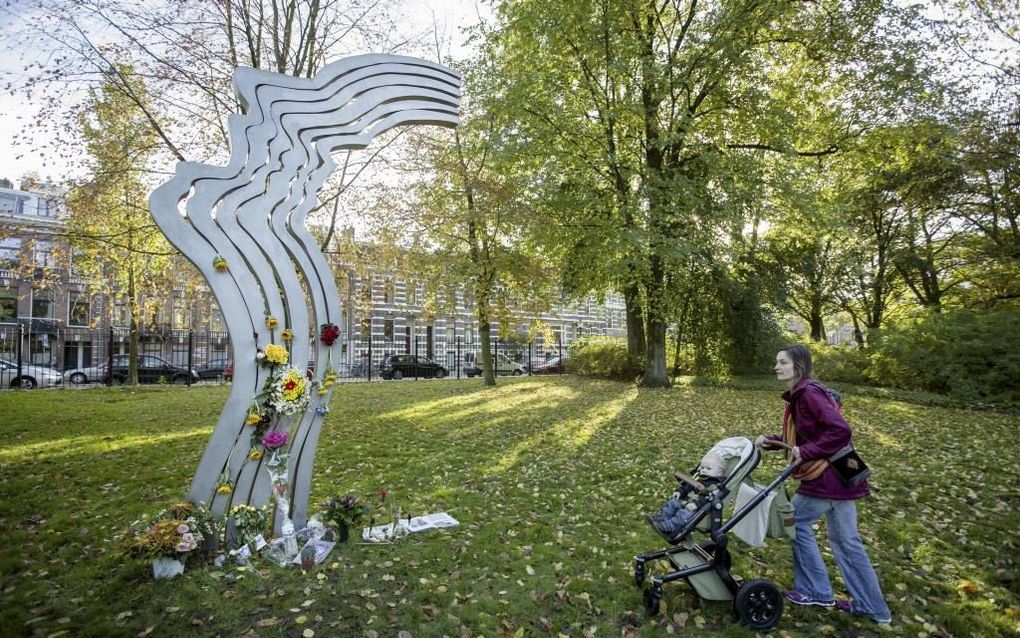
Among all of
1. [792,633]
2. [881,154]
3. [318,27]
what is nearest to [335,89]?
[792,633]

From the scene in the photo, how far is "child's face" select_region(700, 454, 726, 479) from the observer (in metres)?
3.59

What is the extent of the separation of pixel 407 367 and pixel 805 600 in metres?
26.0

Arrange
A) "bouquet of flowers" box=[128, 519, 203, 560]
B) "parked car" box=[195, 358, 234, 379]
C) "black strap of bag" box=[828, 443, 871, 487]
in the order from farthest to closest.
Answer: "parked car" box=[195, 358, 234, 379]
"bouquet of flowers" box=[128, 519, 203, 560]
"black strap of bag" box=[828, 443, 871, 487]

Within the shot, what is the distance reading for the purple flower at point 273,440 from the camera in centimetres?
450

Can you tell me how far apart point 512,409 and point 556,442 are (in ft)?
13.7

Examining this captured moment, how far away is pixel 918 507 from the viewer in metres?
5.81

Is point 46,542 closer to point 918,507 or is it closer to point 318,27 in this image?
point 918,507

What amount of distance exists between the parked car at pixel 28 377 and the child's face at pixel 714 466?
25.8 m

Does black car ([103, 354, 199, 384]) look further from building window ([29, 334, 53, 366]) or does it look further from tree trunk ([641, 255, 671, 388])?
tree trunk ([641, 255, 671, 388])

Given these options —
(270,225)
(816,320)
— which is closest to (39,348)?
(270,225)

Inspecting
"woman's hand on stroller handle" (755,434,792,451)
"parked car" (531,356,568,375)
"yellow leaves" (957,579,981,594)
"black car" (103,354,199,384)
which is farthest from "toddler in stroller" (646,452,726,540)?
"black car" (103,354,199,384)

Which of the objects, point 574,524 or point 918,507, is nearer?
point 574,524

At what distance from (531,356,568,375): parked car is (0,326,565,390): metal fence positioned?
0.54 meters

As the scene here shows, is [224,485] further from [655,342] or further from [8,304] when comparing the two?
[8,304]
